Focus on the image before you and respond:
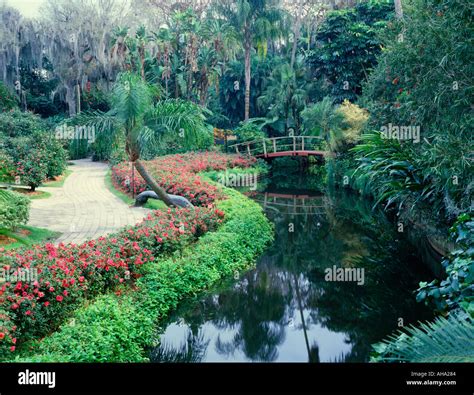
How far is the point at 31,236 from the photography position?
36.2ft

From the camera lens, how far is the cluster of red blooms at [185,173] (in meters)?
16.4

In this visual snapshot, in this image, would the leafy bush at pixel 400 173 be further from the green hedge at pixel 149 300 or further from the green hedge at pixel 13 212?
the green hedge at pixel 13 212

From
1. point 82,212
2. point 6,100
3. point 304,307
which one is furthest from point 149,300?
point 6,100

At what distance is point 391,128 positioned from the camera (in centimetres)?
1383

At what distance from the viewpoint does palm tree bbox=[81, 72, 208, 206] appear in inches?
500

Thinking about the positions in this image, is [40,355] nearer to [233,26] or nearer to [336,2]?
[233,26]

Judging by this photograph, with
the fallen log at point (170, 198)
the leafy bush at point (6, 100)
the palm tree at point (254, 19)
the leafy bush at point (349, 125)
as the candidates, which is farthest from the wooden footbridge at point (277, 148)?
the fallen log at point (170, 198)

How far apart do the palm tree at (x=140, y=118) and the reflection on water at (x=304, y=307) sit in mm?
3832

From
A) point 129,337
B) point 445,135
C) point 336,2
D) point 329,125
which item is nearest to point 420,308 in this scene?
point 445,135

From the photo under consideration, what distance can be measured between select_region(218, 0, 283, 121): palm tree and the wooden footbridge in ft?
20.2

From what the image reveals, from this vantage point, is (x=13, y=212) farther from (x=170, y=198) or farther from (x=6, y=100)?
(x=6, y=100)
